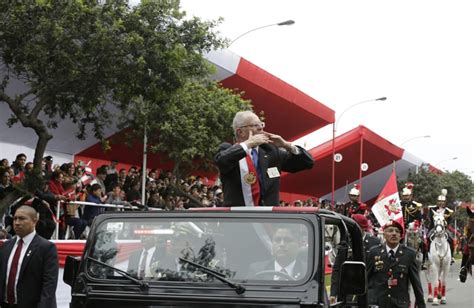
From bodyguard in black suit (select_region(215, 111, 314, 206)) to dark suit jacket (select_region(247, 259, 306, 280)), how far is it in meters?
1.38

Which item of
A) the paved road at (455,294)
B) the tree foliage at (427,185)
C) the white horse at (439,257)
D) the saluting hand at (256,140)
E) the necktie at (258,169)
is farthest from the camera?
the tree foliage at (427,185)

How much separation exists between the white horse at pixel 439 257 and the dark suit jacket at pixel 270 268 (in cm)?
1331

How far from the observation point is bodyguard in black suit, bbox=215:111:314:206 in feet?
22.7

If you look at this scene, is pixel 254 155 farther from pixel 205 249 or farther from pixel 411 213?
pixel 411 213

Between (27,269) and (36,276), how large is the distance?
0.33ft

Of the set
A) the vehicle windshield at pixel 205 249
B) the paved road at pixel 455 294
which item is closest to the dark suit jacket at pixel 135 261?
the vehicle windshield at pixel 205 249

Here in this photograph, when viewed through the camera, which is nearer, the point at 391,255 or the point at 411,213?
the point at 391,255

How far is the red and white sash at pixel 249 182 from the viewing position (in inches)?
274

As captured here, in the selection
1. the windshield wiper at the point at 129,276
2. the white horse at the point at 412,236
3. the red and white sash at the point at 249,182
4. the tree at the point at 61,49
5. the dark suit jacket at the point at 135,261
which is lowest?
the windshield wiper at the point at 129,276

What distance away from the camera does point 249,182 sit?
22.8 ft

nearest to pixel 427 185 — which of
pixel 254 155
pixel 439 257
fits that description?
pixel 439 257

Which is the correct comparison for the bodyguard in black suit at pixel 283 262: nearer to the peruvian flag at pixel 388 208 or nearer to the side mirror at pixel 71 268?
the side mirror at pixel 71 268

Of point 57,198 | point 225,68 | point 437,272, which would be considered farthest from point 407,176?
point 57,198

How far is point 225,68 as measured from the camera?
33.7 meters
